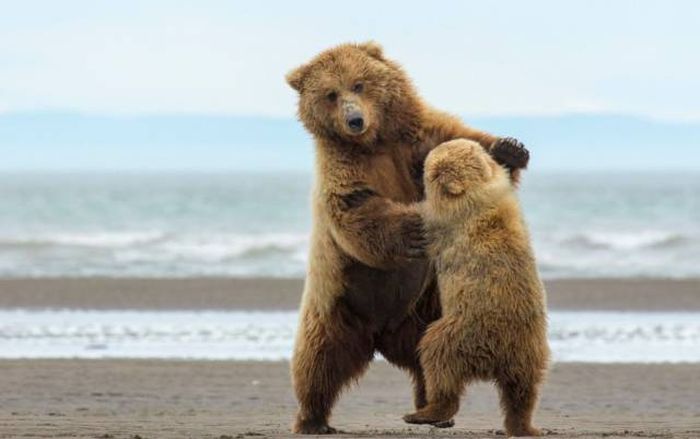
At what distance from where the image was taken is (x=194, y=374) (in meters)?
12.6

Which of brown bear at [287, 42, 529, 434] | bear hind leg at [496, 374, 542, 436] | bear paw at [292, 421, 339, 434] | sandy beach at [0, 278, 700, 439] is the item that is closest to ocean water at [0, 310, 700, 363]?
sandy beach at [0, 278, 700, 439]

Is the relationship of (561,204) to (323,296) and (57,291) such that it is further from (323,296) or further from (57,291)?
(323,296)

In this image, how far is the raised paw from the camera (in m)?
7.05

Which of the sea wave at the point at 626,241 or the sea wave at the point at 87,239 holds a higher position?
the sea wave at the point at 626,241

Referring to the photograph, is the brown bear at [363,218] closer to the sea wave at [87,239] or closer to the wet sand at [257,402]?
Result: the wet sand at [257,402]

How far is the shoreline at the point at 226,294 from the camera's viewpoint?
787 inches

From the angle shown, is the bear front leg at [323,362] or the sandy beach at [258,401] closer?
the bear front leg at [323,362]

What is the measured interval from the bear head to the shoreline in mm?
12528

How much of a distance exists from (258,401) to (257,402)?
63 mm

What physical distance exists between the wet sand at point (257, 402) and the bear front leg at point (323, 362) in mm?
224

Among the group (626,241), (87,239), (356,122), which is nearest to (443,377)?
(356,122)

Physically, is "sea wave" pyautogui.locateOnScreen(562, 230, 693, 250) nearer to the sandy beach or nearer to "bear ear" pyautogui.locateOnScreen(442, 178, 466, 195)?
the sandy beach

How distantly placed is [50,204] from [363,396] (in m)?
51.7

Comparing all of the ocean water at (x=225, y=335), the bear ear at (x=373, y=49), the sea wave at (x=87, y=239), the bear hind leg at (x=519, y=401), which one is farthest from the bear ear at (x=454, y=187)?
the sea wave at (x=87, y=239)
